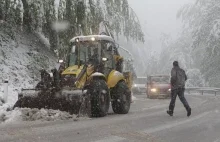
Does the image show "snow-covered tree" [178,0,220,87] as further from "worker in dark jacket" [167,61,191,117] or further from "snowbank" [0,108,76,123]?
"snowbank" [0,108,76,123]

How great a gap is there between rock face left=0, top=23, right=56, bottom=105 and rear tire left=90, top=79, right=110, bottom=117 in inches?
192

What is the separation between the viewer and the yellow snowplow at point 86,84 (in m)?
11.9

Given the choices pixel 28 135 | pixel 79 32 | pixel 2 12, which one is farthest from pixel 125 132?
pixel 79 32

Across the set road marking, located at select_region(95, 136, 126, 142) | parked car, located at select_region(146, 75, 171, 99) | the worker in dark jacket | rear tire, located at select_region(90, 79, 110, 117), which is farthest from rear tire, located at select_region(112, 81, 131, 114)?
parked car, located at select_region(146, 75, 171, 99)

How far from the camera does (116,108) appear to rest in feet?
46.0

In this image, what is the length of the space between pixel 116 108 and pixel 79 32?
23.0 ft

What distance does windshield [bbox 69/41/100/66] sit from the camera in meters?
13.6

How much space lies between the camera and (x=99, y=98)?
12328mm

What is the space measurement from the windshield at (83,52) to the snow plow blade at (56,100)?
1938 millimetres

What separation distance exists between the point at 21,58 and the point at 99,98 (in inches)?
327

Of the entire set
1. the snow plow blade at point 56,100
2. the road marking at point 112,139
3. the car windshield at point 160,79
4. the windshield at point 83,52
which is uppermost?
the windshield at point 83,52

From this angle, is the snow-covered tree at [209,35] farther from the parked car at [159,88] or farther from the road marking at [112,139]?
the road marking at [112,139]

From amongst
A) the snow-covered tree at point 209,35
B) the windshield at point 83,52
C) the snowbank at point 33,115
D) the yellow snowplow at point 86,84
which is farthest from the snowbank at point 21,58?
the snow-covered tree at point 209,35

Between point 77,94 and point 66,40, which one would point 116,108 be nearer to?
point 77,94
